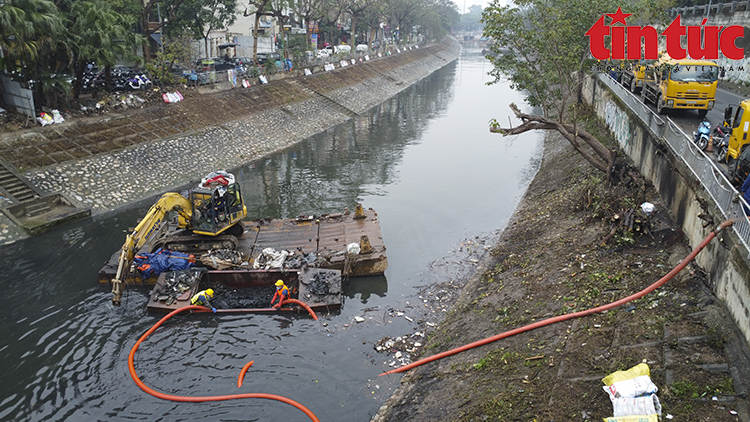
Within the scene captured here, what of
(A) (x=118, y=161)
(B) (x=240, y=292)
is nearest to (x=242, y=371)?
(B) (x=240, y=292)

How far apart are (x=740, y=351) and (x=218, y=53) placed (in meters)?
62.8

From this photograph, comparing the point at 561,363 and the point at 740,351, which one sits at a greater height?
the point at 740,351

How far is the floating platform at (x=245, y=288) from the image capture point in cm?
1669

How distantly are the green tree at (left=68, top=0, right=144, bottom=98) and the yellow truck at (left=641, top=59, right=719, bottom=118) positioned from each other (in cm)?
2951

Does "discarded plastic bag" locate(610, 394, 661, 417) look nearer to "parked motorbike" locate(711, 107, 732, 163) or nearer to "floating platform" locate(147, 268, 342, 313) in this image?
"floating platform" locate(147, 268, 342, 313)

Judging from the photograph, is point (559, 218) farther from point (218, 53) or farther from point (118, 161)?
point (218, 53)

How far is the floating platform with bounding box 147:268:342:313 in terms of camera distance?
16.7 metres

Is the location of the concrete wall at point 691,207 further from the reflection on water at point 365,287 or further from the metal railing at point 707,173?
the reflection on water at point 365,287

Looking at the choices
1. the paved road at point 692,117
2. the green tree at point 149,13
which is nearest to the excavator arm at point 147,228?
the paved road at point 692,117

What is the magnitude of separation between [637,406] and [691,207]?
776 cm

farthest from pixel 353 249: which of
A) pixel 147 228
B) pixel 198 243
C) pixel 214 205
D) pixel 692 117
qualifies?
pixel 692 117

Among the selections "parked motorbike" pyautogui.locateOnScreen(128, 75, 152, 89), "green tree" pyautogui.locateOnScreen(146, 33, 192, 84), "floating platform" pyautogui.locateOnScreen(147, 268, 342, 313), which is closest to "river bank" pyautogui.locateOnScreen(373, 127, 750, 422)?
"floating platform" pyautogui.locateOnScreen(147, 268, 342, 313)

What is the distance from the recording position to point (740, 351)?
31.2 feet

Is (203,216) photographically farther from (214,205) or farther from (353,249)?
(353,249)
